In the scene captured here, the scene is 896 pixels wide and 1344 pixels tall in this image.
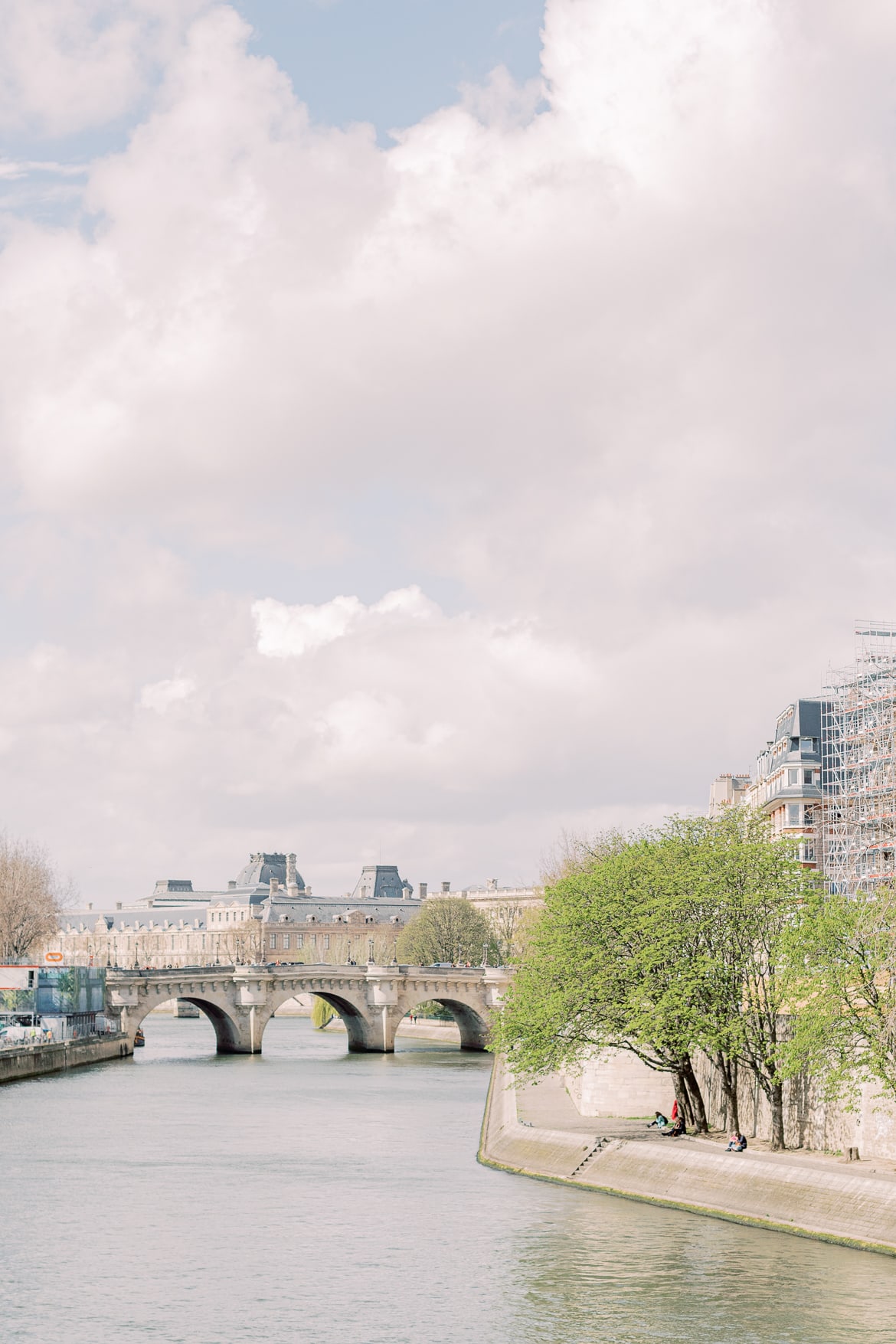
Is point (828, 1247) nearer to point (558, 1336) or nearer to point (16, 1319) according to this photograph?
point (558, 1336)

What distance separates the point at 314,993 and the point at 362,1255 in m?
97.3

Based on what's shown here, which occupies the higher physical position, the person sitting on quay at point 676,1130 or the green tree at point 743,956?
the green tree at point 743,956

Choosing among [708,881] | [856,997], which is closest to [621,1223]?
[856,997]

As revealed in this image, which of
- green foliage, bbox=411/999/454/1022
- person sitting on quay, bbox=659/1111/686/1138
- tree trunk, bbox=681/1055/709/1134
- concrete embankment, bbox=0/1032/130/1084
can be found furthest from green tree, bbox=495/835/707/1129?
green foliage, bbox=411/999/454/1022

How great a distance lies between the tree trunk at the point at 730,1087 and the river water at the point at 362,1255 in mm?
7962

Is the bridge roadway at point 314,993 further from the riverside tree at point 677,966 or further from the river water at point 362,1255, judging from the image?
the riverside tree at point 677,966

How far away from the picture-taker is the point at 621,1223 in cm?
5247

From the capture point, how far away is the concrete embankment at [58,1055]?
101750 mm

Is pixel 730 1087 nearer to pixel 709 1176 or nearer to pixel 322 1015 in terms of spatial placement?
pixel 709 1176

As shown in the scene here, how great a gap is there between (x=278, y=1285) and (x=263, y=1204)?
503 inches

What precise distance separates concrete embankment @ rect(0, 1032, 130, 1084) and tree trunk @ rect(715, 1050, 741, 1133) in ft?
164

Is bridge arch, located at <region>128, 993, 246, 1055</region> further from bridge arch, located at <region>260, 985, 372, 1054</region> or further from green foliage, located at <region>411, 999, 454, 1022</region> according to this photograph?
green foliage, located at <region>411, 999, 454, 1022</region>

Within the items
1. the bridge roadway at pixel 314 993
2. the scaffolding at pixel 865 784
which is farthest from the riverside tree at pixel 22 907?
the scaffolding at pixel 865 784

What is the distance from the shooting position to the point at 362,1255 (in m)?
49.2
